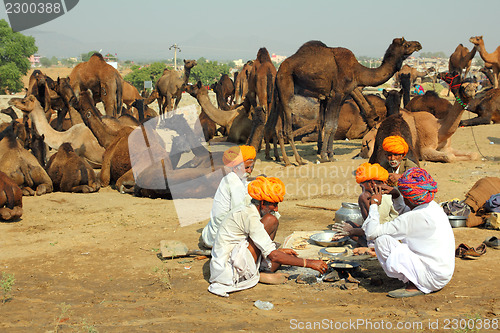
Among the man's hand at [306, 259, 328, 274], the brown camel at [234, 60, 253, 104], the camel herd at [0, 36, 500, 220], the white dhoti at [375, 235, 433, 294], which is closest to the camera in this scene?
the white dhoti at [375, 235, 433, 294]

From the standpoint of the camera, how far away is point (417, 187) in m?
4.58

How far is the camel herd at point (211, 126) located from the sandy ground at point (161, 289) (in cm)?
112

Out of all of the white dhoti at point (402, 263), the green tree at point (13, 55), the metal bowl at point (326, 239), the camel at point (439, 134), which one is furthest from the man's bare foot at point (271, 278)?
the green tree at point (13, 55)

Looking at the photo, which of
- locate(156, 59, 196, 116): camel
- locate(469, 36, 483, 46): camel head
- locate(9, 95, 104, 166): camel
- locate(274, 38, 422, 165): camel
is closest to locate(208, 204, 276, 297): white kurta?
locate(274, 38, 422, 165): camel

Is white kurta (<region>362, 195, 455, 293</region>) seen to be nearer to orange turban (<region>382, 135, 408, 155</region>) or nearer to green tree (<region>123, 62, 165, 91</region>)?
orange turban (<region>382, 135, 408, 155</region>)

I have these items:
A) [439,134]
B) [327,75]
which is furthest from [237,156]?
[439,134]

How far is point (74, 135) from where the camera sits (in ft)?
40.8

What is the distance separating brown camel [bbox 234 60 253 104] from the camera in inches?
938

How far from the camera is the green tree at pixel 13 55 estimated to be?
42.4m

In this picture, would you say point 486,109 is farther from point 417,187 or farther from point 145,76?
point 145,76

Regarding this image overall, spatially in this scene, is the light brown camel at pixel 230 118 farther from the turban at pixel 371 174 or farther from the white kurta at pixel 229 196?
the turban at pixel 371 174

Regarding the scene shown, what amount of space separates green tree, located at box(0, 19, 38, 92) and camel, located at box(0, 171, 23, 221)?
37540mm

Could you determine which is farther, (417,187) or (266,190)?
(266,190)

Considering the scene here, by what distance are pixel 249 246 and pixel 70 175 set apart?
5847 mm
